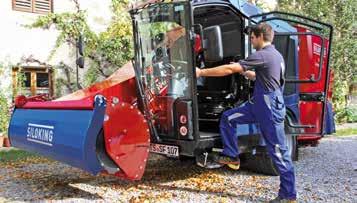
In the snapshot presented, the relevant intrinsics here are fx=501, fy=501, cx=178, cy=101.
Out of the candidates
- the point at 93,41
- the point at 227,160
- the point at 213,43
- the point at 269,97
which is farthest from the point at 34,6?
the point at 269,97

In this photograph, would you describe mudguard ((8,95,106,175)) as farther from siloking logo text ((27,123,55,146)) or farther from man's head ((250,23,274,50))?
man's head ((250,23,274,50))

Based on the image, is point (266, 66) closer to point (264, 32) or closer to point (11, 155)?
point (264, 32)

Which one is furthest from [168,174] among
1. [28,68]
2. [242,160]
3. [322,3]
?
[322,3]

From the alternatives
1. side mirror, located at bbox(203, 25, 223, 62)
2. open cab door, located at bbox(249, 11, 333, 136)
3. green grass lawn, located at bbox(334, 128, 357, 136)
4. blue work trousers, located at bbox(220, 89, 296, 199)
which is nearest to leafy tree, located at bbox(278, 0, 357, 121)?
green grass lawn, located at bbox(334, 128, 357, 136)

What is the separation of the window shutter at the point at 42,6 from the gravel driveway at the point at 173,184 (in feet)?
20.3

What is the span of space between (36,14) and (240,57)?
27.8ft

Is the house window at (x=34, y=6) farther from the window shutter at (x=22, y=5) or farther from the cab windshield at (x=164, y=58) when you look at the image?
the cab windshield at (x=164, y=58)

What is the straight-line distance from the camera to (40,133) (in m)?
6.55

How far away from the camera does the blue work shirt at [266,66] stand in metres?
6.03

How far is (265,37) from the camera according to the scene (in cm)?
617

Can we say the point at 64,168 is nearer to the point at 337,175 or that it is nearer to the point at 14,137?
the point at 14,137

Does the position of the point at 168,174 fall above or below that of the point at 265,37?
below

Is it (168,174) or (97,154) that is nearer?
(97,154)

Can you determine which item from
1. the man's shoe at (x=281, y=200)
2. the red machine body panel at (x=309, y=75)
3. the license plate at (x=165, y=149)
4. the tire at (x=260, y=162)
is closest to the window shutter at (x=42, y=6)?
the red machine body panel at (x=309, y=75)
